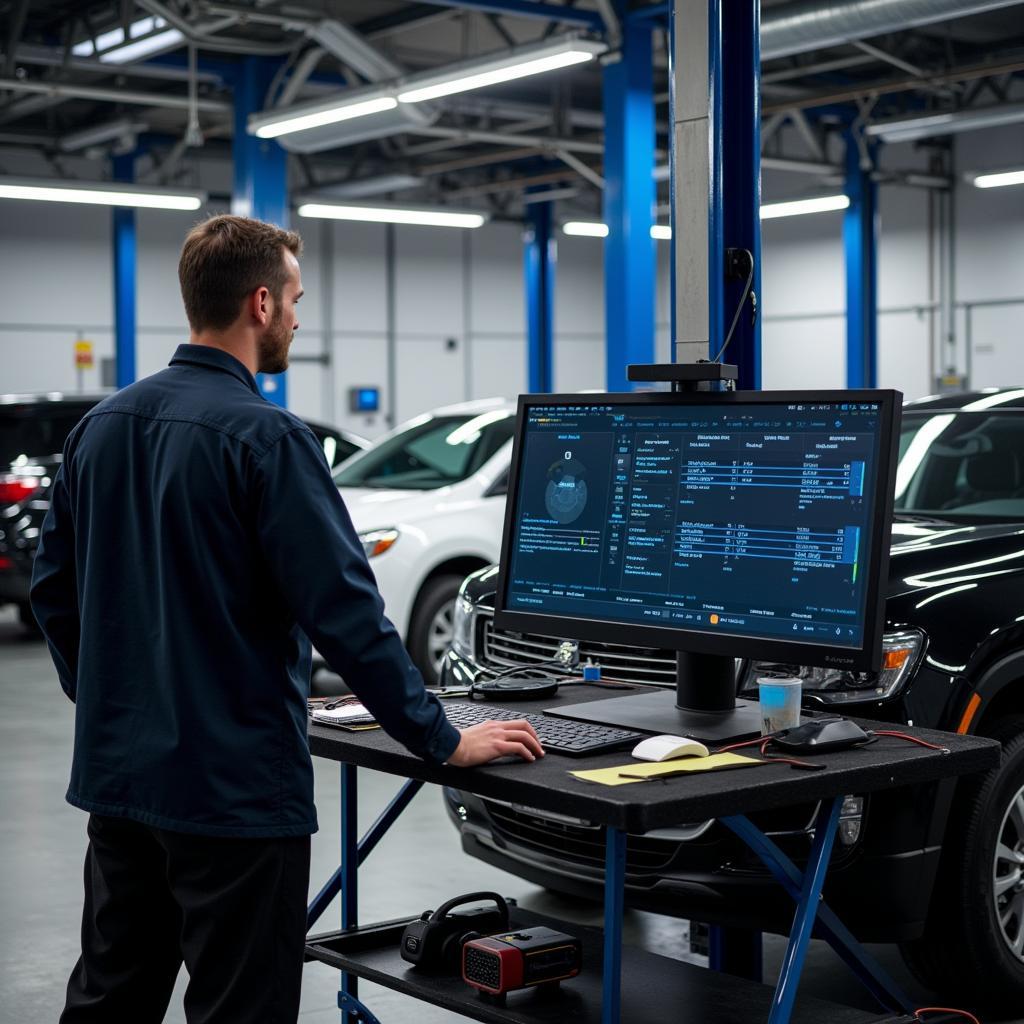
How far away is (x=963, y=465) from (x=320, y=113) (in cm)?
807

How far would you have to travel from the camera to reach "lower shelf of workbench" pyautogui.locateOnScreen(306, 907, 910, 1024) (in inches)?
114

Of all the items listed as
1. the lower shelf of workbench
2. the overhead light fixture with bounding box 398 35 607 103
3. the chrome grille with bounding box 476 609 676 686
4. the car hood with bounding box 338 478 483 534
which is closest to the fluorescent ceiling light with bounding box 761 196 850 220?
the overhead light fixture with bounding box 398 35 607 103

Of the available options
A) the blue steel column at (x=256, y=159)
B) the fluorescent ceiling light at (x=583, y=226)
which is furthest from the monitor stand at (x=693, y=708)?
the fluorescent ceiling light at (x=583, y=226)

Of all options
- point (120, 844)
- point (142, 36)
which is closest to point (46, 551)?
point (120, 844)

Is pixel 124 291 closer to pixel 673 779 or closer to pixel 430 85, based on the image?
pixel 430 85

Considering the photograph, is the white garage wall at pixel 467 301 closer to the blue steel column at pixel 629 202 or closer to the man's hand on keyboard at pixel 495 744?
the blue steel column at pixel 629 202

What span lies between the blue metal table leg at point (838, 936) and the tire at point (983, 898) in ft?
2.34

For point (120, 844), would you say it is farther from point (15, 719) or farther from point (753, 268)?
point (15, 719)

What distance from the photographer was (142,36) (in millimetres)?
12539

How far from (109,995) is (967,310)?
741 inches

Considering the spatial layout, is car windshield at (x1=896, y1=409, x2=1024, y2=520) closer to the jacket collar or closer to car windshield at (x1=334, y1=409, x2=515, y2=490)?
the jacket collar

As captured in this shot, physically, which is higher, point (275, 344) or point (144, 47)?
point (144, 47)

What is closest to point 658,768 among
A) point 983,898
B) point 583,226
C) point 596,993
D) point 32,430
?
point 596,993

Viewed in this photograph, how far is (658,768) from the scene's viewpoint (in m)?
2.57
